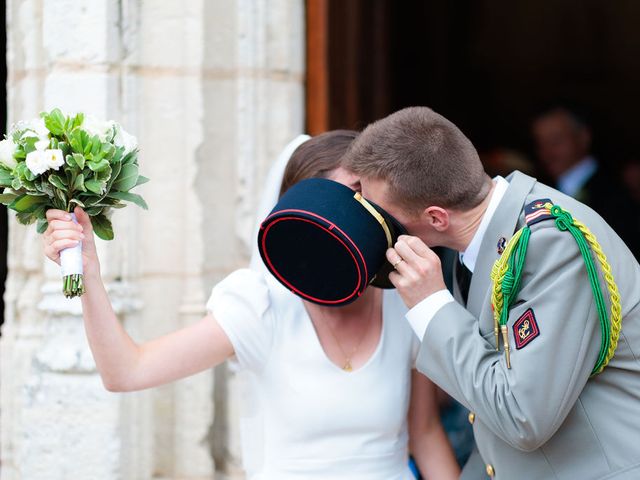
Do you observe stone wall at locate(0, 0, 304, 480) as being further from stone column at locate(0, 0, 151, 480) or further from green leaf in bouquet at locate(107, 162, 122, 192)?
green leaf in bouquet at locate(107, 162, 122, 192)

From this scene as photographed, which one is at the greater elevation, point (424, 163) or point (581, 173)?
point (424, 163)

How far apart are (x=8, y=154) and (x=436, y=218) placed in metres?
0.90

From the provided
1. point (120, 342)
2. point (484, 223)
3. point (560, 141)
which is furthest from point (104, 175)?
point (560, 141)

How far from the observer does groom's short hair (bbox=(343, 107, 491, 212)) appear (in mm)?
1967

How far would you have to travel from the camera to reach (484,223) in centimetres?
205

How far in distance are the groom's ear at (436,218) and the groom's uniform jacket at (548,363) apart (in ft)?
0.32

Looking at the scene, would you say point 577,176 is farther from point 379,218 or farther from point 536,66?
point 536,66

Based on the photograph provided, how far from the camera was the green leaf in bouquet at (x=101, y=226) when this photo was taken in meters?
2.11

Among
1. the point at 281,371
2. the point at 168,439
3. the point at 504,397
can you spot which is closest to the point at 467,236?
the point at 504,397

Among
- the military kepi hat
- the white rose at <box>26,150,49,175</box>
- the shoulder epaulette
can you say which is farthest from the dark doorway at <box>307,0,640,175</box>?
the white rose at <box>26,150,49,175</box>

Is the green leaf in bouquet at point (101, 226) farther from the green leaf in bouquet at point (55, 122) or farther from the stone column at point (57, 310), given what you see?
the stone column at point (57, 310)

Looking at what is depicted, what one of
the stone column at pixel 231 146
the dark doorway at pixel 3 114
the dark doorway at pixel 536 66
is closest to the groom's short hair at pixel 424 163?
the stone column at pixel 231 146

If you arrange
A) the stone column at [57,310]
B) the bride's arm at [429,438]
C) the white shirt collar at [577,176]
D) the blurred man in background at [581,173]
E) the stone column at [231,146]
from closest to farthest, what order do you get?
the bride's arm at [429,438] → the stone column at [57,310] → the stone column at [231,146] → the blurred man in background at [581,173] → the white shirt collar at [577,176]

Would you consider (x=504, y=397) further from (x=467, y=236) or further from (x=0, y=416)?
(x=0, y=416)
